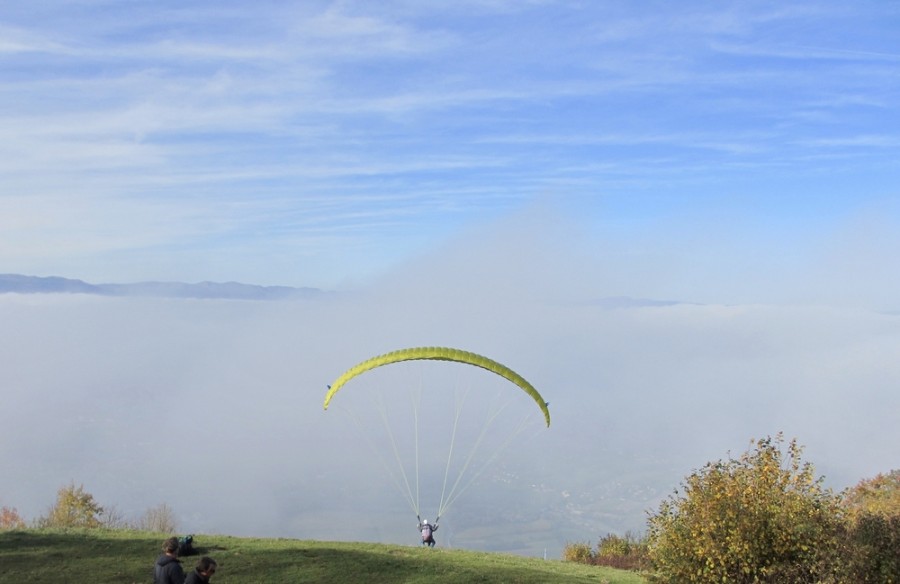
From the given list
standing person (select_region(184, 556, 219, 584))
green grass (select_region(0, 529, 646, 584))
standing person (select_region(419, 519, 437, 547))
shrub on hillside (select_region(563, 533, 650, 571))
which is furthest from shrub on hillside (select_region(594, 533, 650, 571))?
standing person (select_region(184, 556, 219, 584))

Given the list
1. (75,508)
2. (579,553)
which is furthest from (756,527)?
(75,508)

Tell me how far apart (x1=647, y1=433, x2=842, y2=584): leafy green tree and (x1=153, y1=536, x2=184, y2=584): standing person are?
14239 millimetres

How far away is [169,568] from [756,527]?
52.7 ft

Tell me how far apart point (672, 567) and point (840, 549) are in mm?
4747

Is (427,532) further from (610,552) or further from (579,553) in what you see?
(610,552)

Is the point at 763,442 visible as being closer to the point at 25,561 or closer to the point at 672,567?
the point at 672,567

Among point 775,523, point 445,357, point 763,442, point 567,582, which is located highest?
point 445,357

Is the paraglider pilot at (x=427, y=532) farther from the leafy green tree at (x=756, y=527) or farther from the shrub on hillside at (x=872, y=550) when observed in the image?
the shrub on hillside at (x=872, y=550)

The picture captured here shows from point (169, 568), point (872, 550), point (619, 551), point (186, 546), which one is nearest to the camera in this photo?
point (169, 568)

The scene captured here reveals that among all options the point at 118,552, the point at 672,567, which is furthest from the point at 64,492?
the point at 672,567

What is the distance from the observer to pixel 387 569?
111ft

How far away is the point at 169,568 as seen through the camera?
19406 millimetres

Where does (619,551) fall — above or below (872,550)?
below

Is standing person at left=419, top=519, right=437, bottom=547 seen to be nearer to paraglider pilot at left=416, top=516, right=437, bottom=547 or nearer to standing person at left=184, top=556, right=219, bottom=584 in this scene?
paraglider pilot at left=416, top=516, right=437, bottom=547
